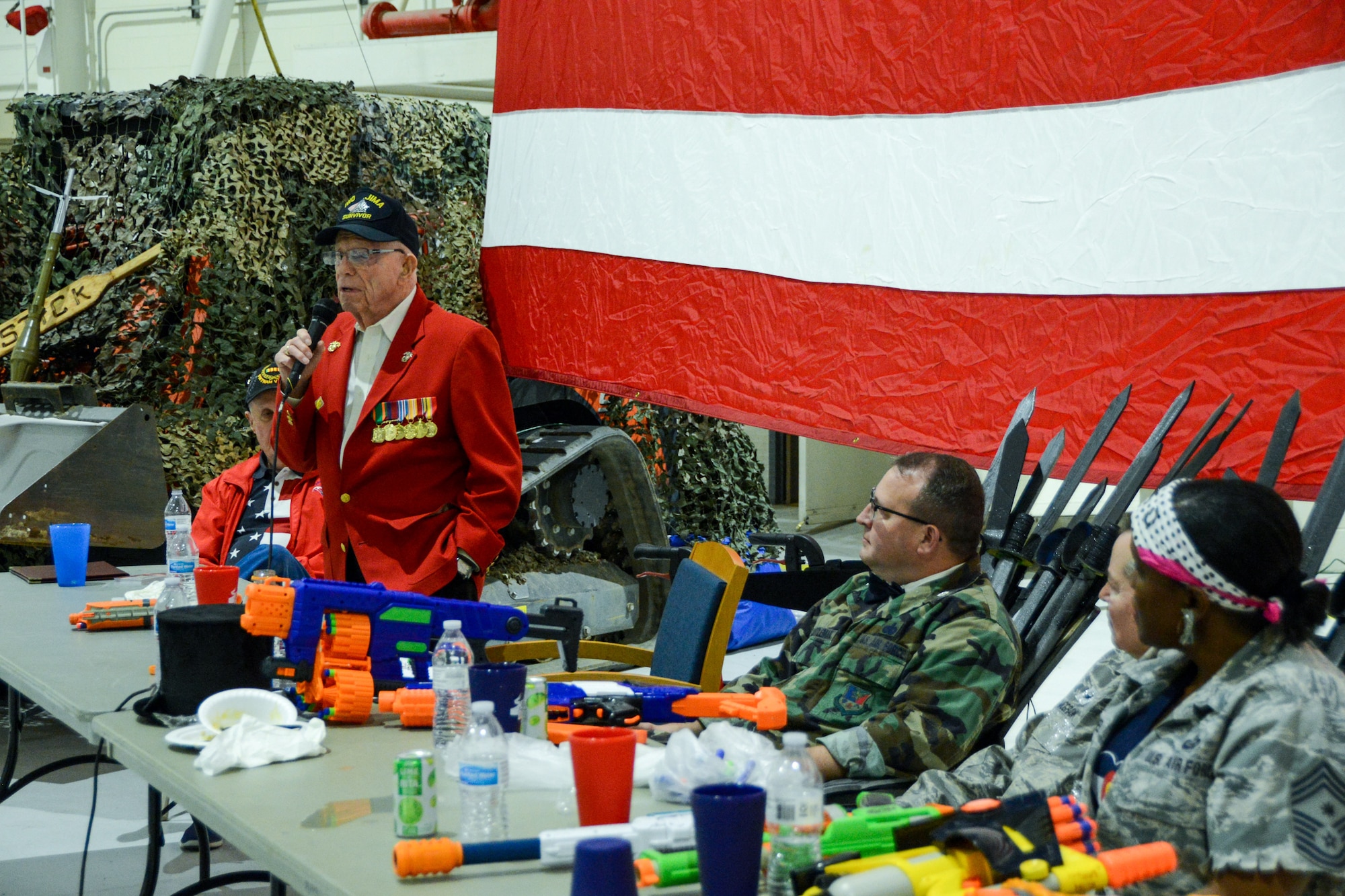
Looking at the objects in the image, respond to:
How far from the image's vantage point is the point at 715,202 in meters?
4.25

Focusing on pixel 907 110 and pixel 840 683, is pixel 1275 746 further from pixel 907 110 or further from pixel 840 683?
pixel 907 110

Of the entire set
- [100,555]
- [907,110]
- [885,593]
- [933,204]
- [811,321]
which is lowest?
[100,555]

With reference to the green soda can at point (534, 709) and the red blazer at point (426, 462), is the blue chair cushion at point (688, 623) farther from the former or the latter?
the green soda can at point (534, 709)

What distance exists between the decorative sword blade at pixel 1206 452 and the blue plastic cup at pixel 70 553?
8.70ft

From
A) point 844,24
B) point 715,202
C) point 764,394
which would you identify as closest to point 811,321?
point 764,394

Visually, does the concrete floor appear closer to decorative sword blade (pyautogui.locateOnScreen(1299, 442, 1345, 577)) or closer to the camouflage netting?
the camouflage netting

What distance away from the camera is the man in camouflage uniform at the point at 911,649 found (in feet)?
6.92

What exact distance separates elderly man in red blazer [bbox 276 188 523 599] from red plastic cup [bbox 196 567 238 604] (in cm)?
39

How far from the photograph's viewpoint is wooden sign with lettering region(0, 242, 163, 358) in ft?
18.2

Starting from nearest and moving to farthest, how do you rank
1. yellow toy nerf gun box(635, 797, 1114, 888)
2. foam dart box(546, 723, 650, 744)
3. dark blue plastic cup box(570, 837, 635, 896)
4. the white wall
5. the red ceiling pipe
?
dark blue plastic cup box(570, 837, 635, 896) → yellow toy nerf gun box(635, 797, 1114, 888) → foam dart box(546, 723, 650, 744) → the red ceiling pipe → the white wall

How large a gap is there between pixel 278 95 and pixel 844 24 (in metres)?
2.87

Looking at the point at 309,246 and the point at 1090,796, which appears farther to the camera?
the point at 309,246

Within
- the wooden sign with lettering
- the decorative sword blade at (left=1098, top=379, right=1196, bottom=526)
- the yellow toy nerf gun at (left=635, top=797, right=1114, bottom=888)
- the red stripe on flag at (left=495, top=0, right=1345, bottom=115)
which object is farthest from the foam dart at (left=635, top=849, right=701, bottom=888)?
the wooden sign with lettering

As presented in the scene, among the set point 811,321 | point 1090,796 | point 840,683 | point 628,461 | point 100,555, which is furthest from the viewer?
point 628,461
